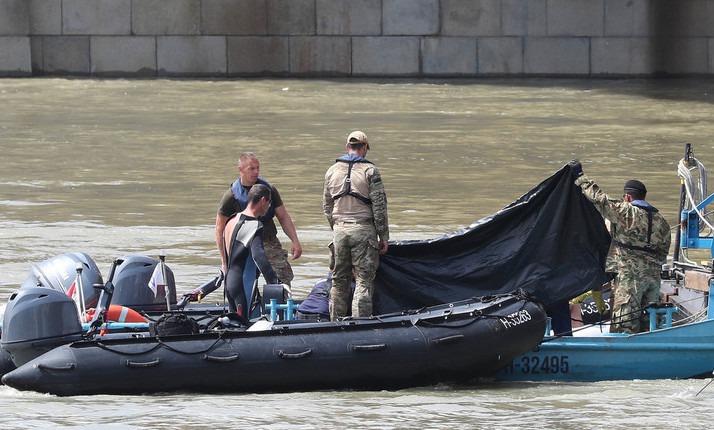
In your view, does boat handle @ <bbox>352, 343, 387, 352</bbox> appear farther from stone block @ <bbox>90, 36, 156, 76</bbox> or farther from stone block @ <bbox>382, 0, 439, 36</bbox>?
stone block @ <bbox>90, 36, 156, 76</bbox>

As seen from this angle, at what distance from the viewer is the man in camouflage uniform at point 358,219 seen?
32.5 ft

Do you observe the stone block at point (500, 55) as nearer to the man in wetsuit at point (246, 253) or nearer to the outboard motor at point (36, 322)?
the man in wetsuit at point (246, 253)

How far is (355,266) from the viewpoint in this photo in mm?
9977

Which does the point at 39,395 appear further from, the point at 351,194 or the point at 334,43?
the point at 334,43

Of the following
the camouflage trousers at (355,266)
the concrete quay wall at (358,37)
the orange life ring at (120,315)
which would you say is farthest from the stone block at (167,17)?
the camouflage trousers at (355,266)

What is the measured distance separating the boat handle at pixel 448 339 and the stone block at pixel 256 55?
22018 mm

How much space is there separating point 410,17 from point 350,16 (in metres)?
1.29

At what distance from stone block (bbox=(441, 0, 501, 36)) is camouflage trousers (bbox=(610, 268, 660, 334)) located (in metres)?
21.0

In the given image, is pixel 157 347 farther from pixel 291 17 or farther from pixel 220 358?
pixel 291 17

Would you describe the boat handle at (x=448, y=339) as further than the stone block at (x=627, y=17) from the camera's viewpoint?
No

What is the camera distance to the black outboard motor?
10.4 metres

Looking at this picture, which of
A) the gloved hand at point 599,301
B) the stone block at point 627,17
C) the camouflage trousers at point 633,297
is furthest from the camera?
the stone block at point 627,17

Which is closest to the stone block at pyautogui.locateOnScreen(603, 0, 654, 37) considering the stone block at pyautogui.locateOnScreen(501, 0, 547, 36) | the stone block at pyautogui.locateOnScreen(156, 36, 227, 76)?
the stone block at pyautogui.locateOnScreen(501, 0, 547, 36)

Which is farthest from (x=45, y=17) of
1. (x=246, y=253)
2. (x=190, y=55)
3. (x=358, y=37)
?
(x=246, y=253)
